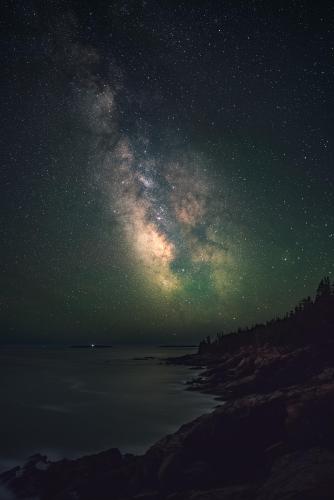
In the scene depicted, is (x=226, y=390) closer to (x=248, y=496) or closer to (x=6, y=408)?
(x=6, y=408)

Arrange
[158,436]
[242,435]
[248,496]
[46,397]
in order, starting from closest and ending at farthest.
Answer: [248,496]
[242,435]
[158,436]
[46,397]

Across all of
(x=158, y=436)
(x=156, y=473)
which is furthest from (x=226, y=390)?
(x=156, y=473)

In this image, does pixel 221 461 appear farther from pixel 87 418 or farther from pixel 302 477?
pixel 87 418

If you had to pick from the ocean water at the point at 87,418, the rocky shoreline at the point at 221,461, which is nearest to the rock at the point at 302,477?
the rocky shoreline at the point at 221,461

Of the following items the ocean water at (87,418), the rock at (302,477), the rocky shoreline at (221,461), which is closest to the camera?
the rock at (302,477)

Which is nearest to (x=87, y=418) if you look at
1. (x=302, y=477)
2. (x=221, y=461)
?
(x=221, y=461)

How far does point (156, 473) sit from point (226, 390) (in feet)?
91.4

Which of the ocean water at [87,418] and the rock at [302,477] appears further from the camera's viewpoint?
the ocean water at [87,418]

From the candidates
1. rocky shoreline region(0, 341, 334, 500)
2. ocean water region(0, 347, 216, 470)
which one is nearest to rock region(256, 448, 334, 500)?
rocky shoreline region(0, 341, 334, 500)

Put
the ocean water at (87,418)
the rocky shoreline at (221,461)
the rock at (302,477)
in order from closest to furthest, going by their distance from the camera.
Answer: the rock at (302,477) < the rocky shoreline at (221,461) < the ocean water at (87,418)

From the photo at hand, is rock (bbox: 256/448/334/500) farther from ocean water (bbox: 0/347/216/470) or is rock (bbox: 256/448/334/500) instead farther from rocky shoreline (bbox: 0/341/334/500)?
Result: ocean water (bbox: 0/347/216/470)

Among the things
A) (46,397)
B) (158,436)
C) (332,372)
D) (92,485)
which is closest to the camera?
(92,485)

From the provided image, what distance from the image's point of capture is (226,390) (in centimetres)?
4016

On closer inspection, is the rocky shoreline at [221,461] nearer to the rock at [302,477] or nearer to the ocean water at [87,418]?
the rock at [302,477]
